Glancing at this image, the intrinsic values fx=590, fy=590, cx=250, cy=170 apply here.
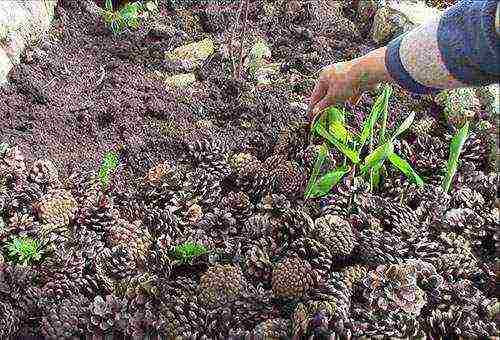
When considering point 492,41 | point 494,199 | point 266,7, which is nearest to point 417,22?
point 266,7

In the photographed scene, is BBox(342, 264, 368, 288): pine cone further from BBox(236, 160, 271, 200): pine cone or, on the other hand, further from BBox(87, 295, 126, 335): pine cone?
BBox(87, 295, 126, 335): pine cone

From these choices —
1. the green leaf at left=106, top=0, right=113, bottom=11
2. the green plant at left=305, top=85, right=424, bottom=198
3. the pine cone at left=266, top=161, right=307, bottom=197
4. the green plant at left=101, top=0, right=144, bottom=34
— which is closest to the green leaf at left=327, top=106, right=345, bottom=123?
the green plant at left=305, top=85, right=424, bottom=198

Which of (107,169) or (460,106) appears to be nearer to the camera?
(107,169)

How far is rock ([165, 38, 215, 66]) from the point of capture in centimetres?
283

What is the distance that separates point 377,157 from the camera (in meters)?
2.03

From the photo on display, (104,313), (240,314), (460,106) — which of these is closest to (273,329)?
(240,314)

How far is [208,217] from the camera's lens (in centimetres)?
204

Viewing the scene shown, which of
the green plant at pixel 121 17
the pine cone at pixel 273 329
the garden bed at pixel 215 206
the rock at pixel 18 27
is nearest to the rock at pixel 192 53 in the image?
the garden bed at pixel 215 206

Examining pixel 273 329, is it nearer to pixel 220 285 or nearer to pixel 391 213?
pixel 220 285

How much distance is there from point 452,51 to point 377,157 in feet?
2.42

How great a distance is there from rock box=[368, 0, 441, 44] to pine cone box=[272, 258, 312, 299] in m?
1.56

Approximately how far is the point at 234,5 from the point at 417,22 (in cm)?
97

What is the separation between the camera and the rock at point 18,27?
2580mm

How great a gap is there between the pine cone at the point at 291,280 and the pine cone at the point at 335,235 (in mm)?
137
